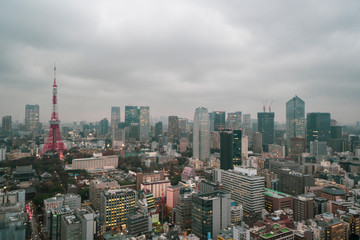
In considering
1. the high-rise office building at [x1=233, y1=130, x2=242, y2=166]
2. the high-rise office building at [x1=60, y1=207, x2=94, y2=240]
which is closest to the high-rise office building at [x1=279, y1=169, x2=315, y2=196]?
the high-rise office building at [x1=233, y1=130, x2=242, y2=166]

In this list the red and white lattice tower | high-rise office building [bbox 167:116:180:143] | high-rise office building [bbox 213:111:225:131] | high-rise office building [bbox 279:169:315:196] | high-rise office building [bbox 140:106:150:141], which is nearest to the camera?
high-rise office building [bbox 279:169:315:196]

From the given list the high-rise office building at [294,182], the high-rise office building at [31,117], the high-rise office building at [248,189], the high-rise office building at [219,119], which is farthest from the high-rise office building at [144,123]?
the high-rise office building at [248,189]

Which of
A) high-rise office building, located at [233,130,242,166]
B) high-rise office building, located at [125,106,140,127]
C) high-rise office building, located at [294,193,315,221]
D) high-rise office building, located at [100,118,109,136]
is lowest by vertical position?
high-rise office building, located at [294,193,315,221]

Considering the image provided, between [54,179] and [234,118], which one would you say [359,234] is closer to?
[54,179]

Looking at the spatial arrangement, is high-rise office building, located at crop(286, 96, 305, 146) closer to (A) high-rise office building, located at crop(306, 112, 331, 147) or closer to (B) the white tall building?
(A) high-rise office building, located at crop(306, 112, 331, 147)

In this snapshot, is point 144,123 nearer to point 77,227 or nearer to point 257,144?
point 257,144
